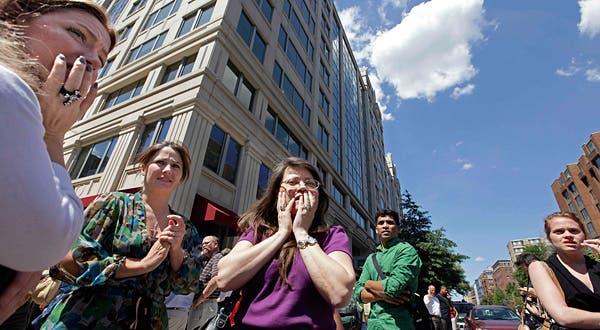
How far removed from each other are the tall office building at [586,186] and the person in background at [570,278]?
50574mm

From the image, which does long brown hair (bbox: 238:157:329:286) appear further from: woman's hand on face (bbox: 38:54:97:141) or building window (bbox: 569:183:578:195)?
building window (bbox: 569:183:578:195)

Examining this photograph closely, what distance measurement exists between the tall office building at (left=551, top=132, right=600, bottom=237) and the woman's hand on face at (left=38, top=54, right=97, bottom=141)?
54239mm

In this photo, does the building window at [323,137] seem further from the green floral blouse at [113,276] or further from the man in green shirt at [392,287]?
the green floral blouse at [113,276]

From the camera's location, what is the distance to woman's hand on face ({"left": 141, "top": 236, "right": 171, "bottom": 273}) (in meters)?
1.54

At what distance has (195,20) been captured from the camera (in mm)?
11695

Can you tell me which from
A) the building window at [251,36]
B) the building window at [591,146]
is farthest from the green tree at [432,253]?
the building window at [591,146]

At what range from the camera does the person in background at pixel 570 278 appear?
1989 millimetres

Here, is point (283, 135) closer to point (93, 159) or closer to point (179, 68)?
point (179, 68)

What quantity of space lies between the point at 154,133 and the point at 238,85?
386 cm

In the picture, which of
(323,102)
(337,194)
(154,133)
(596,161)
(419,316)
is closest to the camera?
(419,316)

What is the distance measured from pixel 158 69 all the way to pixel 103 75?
5.31 metres

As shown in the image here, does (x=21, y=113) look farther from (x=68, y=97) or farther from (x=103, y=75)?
(x=103, y=75)

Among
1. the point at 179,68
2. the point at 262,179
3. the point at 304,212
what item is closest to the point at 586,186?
the point at 262,179

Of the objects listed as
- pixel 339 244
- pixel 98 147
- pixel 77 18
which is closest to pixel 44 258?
pixel 77 18
